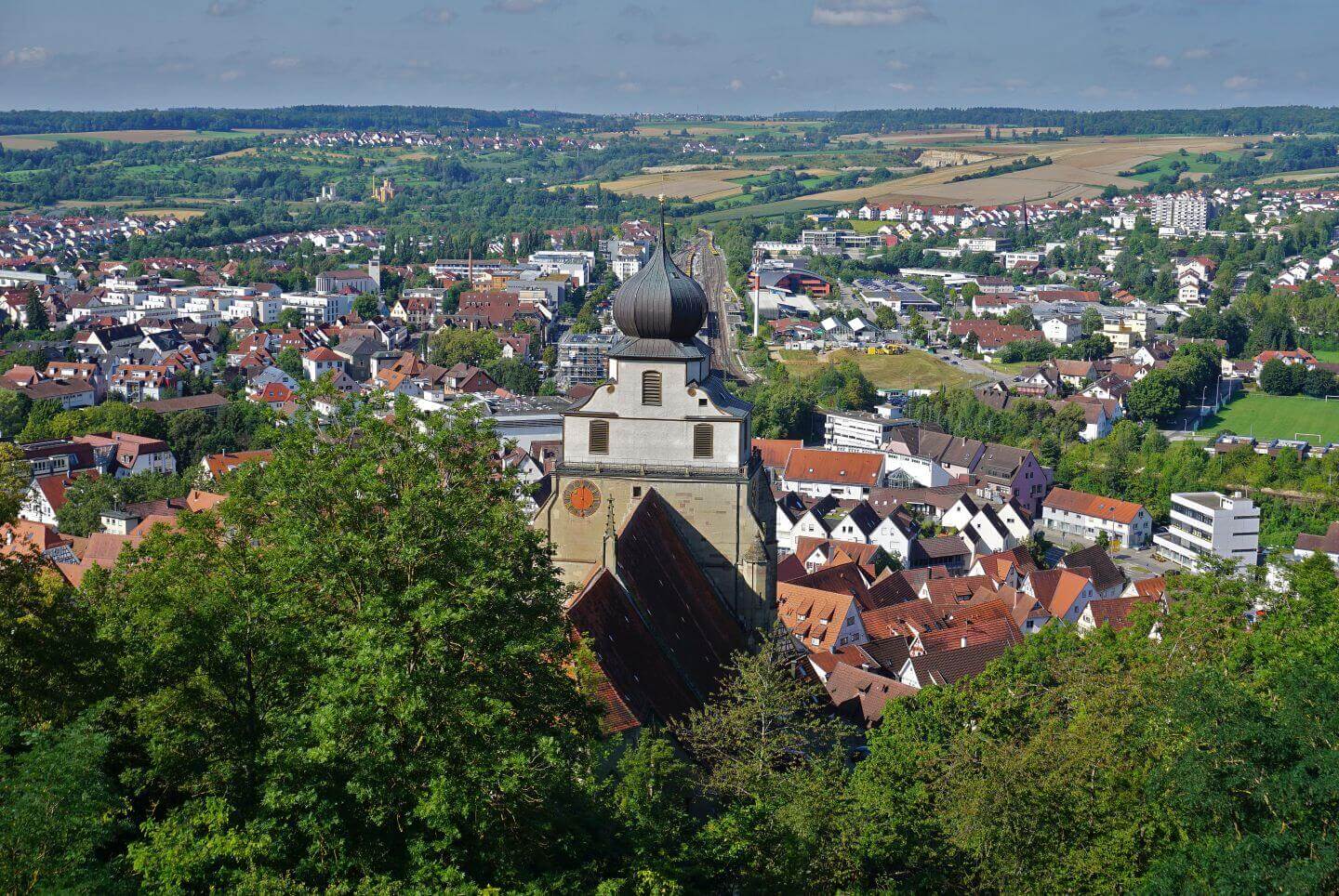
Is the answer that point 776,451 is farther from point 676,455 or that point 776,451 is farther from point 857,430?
point 676,455

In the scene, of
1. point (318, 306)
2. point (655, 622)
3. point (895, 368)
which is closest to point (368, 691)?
point (655, 622)

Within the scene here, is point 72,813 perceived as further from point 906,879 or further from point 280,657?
point 906,879

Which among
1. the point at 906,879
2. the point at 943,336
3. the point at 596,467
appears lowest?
the point at 943,336

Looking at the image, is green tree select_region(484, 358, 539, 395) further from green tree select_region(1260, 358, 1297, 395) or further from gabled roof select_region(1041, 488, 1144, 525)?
green tree select_region(1260, 358, 1297, 395)

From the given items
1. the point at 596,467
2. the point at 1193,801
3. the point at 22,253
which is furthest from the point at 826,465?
the point at 22,253

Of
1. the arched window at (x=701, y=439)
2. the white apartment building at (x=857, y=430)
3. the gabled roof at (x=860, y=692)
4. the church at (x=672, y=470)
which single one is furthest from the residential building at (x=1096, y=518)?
the arched window at (x=701, y=439)

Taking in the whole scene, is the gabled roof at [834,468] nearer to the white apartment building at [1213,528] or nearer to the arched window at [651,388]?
the white apartment building at [1213,528]
